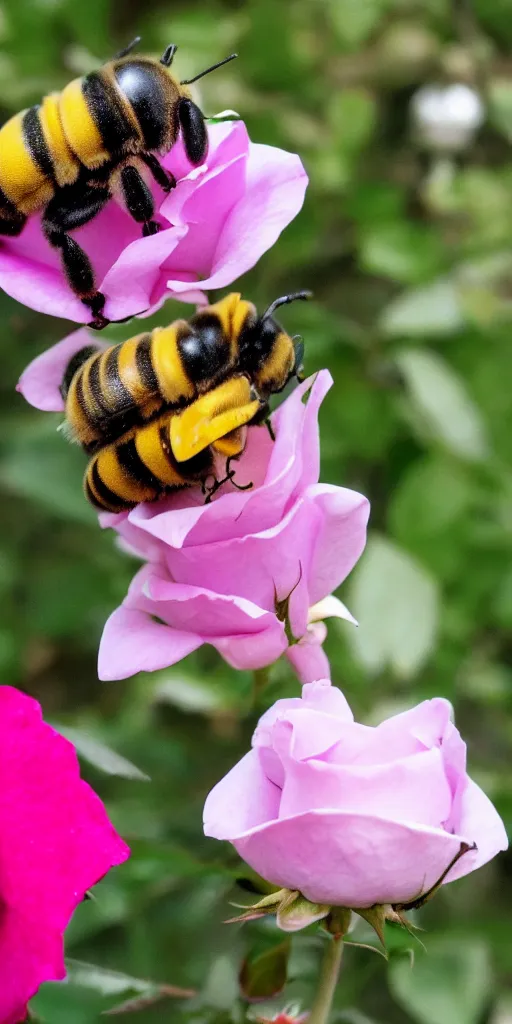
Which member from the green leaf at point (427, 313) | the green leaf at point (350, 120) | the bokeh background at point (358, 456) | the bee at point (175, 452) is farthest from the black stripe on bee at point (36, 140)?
the green leaf at point (350, 120)

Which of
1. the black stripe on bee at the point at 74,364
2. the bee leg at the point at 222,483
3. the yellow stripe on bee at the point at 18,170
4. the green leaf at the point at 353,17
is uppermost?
the yellow stripe on bee at the point at 18,170

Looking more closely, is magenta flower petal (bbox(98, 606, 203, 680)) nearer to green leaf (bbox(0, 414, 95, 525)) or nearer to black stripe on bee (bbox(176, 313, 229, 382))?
black stripe on bee (bbox(176, 313, 229, 382))

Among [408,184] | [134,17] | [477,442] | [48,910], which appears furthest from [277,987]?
[134,17]

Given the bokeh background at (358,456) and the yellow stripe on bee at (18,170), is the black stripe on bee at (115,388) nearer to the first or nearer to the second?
the yellow stripe on bee at (18,170)

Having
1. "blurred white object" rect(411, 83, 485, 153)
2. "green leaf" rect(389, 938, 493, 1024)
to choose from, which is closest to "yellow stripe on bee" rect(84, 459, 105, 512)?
"green leaf" rect(389, 938, 493, 1024)

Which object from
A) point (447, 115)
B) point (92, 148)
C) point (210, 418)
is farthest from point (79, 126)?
point (447, 115)

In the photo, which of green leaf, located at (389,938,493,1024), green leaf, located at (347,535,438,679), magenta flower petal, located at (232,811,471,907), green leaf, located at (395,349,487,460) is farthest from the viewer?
green leaf, located at (395,349,487,460)
